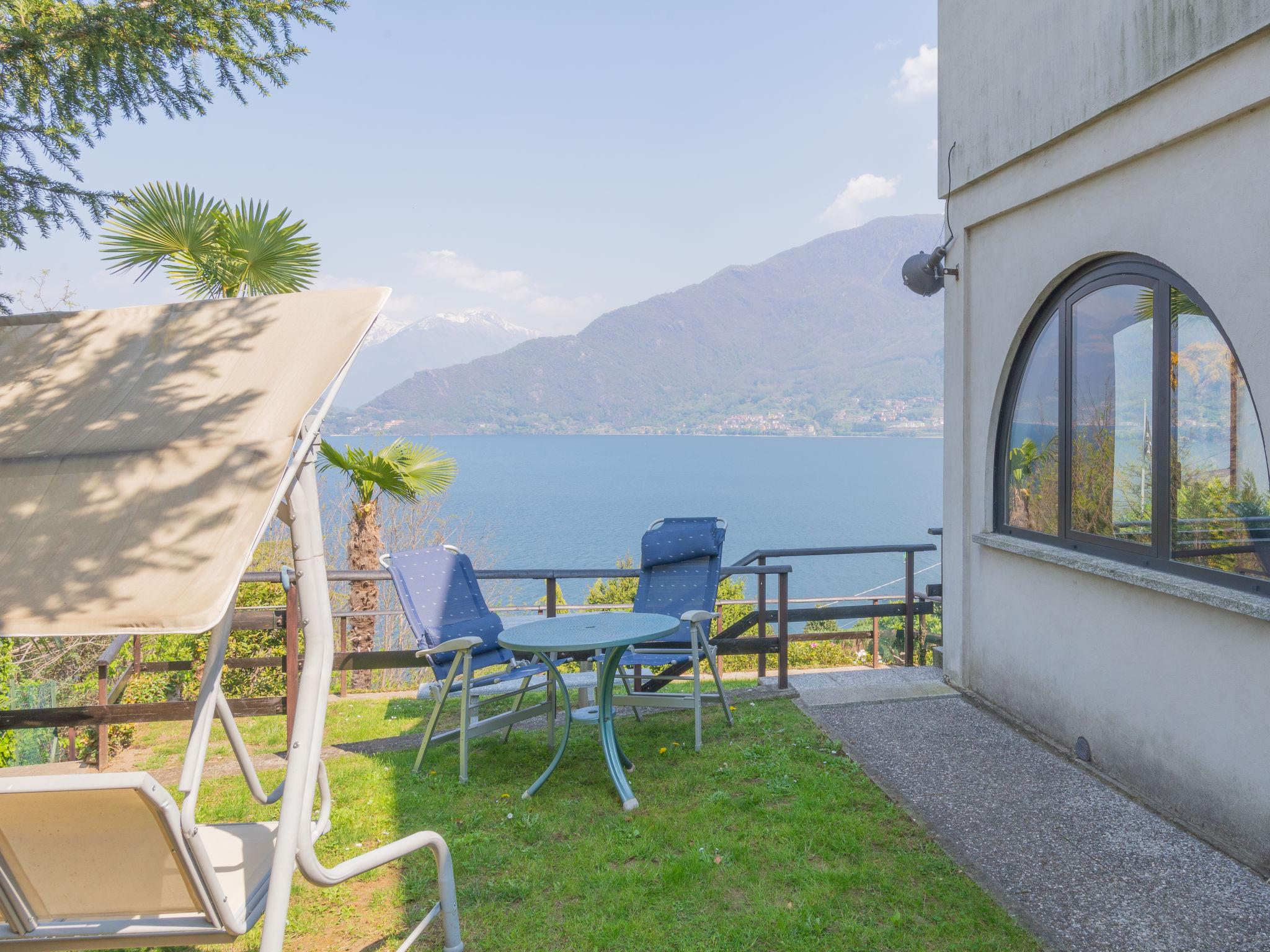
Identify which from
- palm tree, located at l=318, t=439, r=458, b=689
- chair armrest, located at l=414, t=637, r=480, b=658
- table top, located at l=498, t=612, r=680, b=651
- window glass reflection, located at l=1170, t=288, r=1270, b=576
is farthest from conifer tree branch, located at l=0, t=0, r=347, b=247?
palm tree, located at l=318, t=439, r=458, b=689

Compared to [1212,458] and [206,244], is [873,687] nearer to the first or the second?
[1212,458]

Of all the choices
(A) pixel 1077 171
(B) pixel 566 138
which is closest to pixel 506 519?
(B) pixel 566 138

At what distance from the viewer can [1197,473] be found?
3283 mm

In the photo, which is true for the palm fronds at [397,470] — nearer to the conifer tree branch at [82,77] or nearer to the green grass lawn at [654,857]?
the green grass lawn at [654,857]

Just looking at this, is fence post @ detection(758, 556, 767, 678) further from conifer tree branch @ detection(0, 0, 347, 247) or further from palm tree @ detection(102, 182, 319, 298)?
palm tree @ detection(102, 182, 319, 298)

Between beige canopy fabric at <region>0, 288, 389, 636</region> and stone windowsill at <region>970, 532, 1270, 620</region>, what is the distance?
2.92 metres

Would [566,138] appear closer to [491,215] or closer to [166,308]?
[491,215]

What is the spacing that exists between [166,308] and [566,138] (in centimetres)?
8784

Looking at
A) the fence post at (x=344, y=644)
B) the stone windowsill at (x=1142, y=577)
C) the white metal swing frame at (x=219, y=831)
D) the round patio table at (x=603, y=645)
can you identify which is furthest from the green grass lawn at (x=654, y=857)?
the fence post at (x=344, y=644)

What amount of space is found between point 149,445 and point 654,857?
2210 millimetres

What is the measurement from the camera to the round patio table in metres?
3.66

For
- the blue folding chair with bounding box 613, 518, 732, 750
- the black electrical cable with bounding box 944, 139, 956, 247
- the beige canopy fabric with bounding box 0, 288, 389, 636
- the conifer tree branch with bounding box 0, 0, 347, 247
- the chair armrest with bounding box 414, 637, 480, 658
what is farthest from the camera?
the black electrical cable with bounding box 944, 139, 956, 247

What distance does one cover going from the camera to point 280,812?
6.43ft

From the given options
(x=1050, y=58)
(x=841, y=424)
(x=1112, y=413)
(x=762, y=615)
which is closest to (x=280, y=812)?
(x=1112, y=413)
